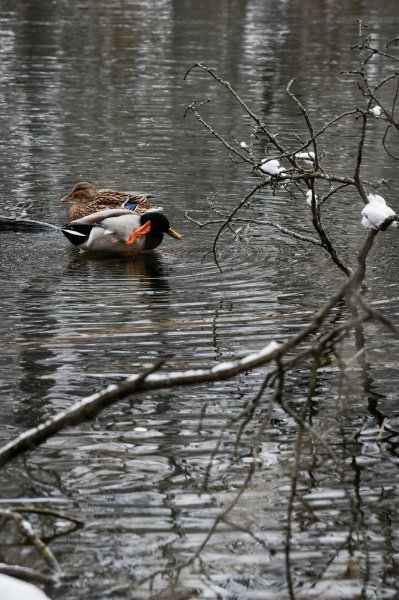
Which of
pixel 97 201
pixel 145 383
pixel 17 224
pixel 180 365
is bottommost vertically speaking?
pixel 17 224

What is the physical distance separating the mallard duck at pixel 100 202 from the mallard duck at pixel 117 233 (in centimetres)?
35

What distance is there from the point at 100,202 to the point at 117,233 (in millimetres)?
662

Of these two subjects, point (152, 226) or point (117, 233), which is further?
point (117, 233)

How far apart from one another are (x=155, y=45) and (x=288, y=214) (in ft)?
49.8

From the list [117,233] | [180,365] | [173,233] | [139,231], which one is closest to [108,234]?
[117,233]

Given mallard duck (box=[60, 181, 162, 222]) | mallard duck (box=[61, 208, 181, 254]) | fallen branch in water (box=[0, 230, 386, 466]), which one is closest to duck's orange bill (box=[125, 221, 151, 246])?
mallard duck (box=[61, 208, 181, 254])

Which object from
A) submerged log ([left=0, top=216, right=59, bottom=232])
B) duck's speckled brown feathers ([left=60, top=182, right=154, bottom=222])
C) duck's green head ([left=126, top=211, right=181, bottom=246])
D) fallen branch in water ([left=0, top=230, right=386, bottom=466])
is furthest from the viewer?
duck's speckled brown feathers ([left=60, top=182, right=154, bottom=222])

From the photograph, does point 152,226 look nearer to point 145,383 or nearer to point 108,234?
point 108,234

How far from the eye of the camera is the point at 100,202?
39.1ft

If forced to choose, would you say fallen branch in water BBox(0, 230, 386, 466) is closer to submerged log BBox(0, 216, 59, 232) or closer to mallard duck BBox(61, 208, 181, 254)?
mallard duck BBox(61, 208, 181, 254)

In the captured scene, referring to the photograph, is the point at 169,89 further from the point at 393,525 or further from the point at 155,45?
the point at 393,525

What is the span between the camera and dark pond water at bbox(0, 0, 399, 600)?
17.5 ft

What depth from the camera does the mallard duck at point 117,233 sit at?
36.9 feet

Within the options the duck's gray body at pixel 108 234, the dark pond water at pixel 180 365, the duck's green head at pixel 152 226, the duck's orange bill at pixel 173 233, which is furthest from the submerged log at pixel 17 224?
the duck's orange bill at pixel 173 233
